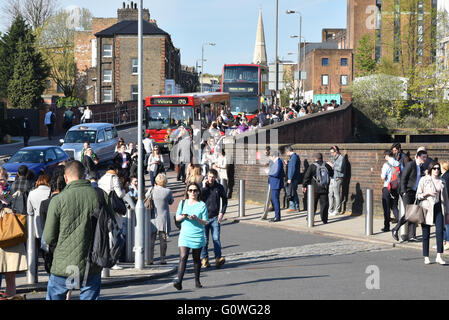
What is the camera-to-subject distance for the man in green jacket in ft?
21.8

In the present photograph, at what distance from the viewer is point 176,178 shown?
88.9 ft

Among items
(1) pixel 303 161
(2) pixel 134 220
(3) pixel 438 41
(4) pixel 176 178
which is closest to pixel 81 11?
(3) pixel 438 41

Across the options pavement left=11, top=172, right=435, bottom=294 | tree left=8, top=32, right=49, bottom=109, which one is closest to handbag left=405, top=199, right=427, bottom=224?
pavement left=11, top=172, right=435, bottom=294

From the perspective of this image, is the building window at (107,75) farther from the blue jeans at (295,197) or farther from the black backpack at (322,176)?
the black backpack at (322,176)

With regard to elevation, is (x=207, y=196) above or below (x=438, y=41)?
below

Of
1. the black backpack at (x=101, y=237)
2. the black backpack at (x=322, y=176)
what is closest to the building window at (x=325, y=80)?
the black backpack at (x=322, y=176)

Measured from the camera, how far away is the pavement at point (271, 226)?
1080 centimetres

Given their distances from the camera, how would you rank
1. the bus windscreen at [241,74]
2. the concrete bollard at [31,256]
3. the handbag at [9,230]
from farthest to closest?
the bus windscreen at [241,74]
the concrete bollard at [31,256]
the handbag at [9,230]

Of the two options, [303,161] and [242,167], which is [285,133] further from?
[303,161]

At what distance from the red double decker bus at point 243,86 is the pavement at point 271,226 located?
2033 cm

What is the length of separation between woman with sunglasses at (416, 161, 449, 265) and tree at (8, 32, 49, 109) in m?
45.3

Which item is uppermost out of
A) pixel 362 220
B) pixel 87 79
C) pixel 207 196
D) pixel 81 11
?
pixel 81 11
